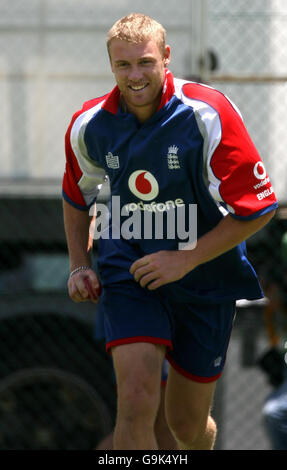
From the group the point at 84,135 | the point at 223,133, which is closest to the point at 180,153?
the point at 223,133

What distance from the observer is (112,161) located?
3.49 m

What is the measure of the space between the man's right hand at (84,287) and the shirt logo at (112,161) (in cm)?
44

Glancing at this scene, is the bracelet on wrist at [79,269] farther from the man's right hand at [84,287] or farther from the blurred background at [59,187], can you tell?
the blurred background at [59,187]

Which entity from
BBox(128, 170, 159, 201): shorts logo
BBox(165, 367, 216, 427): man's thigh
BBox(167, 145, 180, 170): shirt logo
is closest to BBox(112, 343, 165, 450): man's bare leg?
BBox(165, 367, 216, 427): man's thigh

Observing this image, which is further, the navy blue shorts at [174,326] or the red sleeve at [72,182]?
the red sleeve at [72,182]

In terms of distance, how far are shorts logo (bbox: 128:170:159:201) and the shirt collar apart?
0.84 feet

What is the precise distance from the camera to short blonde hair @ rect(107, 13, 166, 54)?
3.29m

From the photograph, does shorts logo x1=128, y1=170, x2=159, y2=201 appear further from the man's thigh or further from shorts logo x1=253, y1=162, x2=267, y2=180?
the man's thigh

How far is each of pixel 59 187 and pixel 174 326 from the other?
6.42 ft

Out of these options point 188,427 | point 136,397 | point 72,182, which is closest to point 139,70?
point 72,182

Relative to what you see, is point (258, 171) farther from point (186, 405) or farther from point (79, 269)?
point (186, 405)

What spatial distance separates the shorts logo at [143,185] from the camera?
344cm

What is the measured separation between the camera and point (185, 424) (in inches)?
148

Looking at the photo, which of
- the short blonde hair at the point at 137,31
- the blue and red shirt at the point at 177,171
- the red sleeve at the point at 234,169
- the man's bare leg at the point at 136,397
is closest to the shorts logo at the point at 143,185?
the blue and red shirt at the point at 177,171
